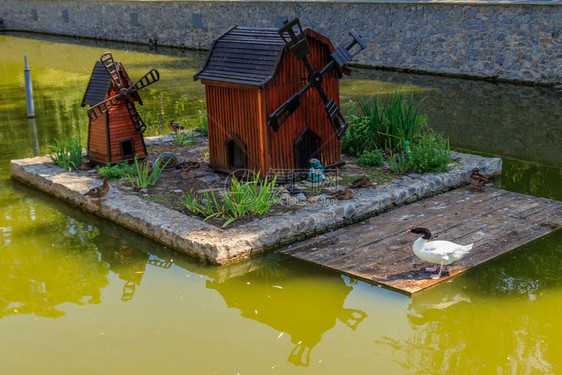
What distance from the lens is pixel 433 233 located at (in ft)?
23.5

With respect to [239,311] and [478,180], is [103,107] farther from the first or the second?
[478,180]

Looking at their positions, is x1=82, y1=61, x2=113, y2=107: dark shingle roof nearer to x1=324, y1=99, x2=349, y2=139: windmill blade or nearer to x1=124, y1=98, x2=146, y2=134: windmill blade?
x1=124, y1=98, x2=146, y2=134: windmill blade

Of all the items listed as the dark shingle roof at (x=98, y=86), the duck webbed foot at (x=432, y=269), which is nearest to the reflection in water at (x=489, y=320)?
the duck webbed foot at (x=432, y=269)

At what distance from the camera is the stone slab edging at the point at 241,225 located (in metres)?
6.89

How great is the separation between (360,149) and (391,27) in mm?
8963

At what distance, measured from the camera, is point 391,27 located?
17625 millimetres

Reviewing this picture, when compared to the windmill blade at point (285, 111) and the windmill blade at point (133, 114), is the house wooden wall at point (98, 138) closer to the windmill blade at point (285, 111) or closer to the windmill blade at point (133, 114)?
the windmill blade at point (133, 114)

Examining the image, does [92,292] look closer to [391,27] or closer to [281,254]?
[281,254]

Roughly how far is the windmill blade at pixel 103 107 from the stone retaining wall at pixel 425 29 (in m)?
10.1

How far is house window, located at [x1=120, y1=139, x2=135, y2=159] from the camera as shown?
9.12 m

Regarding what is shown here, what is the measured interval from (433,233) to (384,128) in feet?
8.60

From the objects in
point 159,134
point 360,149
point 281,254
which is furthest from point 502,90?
point 281,254

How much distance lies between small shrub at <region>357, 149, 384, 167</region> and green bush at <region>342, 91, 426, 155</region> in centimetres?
19

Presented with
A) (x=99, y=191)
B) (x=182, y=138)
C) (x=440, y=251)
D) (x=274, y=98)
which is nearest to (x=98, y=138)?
(x=99, y=191)
